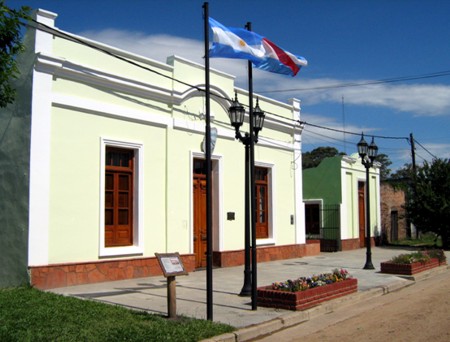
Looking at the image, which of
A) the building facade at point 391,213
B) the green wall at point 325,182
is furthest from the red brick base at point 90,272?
the building facade at point 391,213

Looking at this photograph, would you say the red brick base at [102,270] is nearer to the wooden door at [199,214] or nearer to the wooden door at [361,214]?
the wooden door at [199,214]

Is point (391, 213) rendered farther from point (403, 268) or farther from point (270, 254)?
point (403, 268)

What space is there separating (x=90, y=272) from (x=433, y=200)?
18.8m

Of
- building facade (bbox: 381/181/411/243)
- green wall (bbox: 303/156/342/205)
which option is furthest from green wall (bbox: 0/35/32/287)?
building facade (bbox: 381/181/411/243)

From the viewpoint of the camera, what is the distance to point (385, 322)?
9.02m

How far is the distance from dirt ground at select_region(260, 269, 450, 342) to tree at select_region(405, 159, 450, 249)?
14534mm

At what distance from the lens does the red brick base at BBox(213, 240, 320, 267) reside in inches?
656

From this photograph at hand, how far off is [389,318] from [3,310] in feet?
21.2

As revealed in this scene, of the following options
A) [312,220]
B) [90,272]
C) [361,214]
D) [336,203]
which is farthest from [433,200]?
[90,272]

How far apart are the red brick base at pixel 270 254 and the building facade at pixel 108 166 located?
0.07m

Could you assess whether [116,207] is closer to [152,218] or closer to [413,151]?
[152,218]

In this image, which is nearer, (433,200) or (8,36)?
(8,36)

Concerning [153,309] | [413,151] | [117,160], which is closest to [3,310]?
[153,309]

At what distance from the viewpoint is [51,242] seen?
464 inches
